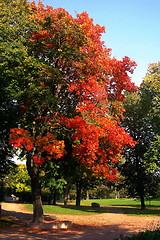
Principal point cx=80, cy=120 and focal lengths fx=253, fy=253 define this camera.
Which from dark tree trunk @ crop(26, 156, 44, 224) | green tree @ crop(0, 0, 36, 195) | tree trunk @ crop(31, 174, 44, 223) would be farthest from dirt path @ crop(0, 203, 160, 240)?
green tree @ crop(0, 0, 36, 195)

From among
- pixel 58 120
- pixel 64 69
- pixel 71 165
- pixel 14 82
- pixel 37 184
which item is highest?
pixel 64 69

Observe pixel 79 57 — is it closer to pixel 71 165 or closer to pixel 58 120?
pixel 58 120

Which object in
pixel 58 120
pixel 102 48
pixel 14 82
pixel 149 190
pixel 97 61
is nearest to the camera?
pixel 14 82

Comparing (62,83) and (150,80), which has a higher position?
(150,80)

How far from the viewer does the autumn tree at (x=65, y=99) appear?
14633 mm

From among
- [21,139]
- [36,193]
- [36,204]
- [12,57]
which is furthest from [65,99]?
[36,204]

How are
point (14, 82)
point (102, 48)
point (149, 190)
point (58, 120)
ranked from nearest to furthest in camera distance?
point (14, 82) < point (58, 120) < point (102, 48) < point (149, 190)

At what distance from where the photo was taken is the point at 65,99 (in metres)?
18.5

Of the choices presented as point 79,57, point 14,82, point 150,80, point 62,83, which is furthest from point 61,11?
point 150,80

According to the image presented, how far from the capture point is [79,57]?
52.5 ft

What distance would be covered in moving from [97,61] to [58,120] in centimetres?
489

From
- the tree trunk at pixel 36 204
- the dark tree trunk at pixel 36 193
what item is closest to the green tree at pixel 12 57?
the dark tree trunk at pixel 36 193

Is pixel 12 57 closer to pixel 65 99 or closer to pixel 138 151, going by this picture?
pixel 65 99

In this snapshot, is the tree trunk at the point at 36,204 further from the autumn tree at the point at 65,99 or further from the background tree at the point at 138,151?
the background tree at the point at 138,151
